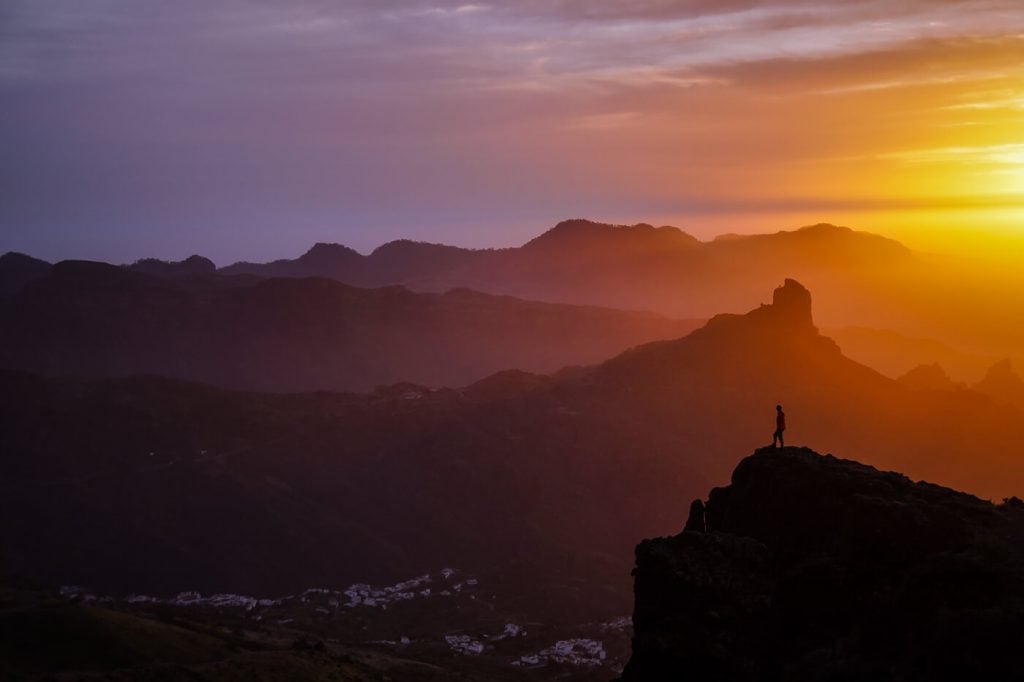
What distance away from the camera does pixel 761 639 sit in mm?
38250

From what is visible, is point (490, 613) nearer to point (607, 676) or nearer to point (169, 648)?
point (607, 676)

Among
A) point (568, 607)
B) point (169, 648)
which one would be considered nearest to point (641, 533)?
point (568, 607)

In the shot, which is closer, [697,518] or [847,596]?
[847,596]

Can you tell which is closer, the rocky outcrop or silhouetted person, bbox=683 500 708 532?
the rocky outcrop

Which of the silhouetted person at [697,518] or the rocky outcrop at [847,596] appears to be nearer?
the rocky outcrop at [847,596]

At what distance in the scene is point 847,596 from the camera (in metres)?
38.9

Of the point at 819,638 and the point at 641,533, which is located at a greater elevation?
the point at 819,638

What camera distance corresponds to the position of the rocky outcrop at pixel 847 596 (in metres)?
35.0

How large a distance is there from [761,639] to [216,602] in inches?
5393

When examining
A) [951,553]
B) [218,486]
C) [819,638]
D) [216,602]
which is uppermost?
[951,553]

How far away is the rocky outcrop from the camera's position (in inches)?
1379

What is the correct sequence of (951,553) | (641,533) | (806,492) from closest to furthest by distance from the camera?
(951,553) → (806,492) → (641,533)

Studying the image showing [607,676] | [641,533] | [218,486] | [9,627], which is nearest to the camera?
[9,627]

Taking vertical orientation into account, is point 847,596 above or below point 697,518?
below
